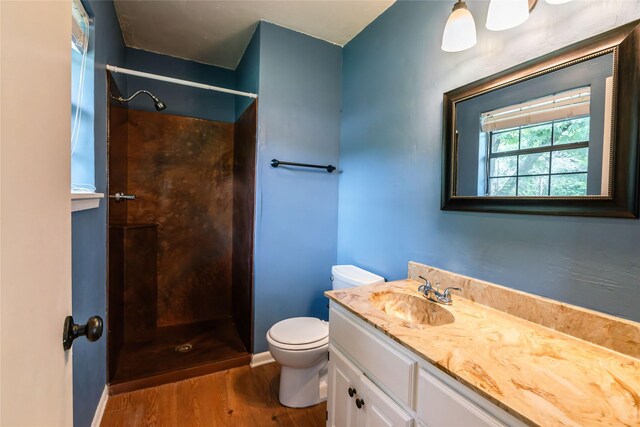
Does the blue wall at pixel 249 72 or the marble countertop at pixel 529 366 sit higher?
the blue wall at pixel 249 72

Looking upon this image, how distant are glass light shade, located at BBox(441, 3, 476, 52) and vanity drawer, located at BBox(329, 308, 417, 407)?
4.13 feet

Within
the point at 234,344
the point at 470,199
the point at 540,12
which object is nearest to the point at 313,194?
the point at 470,199

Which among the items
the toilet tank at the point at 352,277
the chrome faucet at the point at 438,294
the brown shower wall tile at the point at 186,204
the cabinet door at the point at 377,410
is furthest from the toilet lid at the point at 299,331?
the brown shower wall tile at the point at 186,204

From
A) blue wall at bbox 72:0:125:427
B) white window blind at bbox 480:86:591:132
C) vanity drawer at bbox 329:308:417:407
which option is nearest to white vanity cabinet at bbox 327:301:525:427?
vanity drawer at bbox 329:308:417:407

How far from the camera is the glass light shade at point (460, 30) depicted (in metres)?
1.15

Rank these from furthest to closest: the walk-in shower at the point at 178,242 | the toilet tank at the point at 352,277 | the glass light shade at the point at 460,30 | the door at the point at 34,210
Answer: the walk-in shower at the point at 178,242, the toilet tank at the point at 352,277, the glass light shade at the point at 460,30, the door at the point at 34,210

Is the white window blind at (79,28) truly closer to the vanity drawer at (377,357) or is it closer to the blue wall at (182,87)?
the blue wall at (182,87)

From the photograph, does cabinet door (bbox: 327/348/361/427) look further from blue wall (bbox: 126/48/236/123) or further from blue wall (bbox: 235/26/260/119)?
blue wall (bbox: 126/48/236/123)

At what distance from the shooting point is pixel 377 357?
106cm

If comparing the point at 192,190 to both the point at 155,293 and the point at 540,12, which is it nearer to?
the point at 155,293

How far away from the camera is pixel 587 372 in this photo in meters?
0.77

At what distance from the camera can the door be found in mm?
390

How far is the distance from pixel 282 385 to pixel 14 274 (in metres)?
1.67

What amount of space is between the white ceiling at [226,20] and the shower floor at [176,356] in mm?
2498
